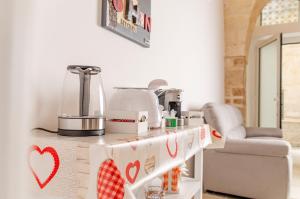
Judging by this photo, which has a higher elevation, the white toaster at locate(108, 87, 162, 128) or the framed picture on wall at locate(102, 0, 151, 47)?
the framed picture on wall at locate(102, 0, 151, 47)

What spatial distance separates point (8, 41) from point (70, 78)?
0.25 meters

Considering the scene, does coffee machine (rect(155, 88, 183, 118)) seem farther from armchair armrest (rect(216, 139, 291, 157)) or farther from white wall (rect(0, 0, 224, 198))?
armchair armrest (rect(216, 139, 291, 157))

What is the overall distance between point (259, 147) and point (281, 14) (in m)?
3.98

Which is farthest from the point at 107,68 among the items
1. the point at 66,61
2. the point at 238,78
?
the point at 238,78

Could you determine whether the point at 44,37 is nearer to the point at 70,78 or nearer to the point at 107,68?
the point at 70,78

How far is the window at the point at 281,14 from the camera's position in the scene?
5426 mm

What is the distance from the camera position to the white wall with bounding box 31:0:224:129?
104 centimetres

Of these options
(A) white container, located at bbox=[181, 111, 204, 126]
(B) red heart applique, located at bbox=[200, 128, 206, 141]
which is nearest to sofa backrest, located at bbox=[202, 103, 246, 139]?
(A) white container, located at bbox=[181, 111, 204, 126]

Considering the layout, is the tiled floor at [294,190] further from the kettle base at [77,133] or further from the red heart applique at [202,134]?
the kettle base at [77,133]

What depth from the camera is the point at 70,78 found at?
107cm

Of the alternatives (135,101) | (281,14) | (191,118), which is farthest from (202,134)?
(281,14)

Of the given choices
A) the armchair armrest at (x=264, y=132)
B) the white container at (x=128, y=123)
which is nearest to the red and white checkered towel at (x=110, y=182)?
the white container at (x=128, y=123)

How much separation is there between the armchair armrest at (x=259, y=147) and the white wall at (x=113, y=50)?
0.56m

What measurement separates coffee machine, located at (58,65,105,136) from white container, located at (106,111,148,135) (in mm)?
61
